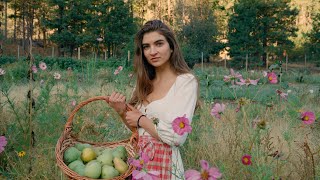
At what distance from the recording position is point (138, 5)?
116ft

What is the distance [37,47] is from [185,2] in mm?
12358

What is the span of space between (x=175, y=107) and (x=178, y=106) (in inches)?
0.6

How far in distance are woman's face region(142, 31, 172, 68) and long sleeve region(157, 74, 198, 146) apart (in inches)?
5.7

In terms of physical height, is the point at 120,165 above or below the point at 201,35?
below

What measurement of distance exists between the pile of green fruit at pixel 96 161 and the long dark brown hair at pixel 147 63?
46 centimetres

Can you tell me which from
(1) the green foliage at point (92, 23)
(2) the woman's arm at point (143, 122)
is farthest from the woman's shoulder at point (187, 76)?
(1) the green foliage at point (92, 23)

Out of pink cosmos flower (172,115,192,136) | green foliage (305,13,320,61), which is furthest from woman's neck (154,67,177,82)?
green foliage (305,13,320,61)

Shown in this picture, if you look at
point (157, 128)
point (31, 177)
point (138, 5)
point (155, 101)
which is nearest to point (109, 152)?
point (157, 128)

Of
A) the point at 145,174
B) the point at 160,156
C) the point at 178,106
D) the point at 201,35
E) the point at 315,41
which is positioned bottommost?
the point at 160,156

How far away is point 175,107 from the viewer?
1.77 metres

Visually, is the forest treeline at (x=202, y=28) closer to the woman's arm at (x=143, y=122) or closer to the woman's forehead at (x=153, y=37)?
the woman's forehead at (x=153, y=37)

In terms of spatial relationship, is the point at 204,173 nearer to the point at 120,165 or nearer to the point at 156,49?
the point at 120,165

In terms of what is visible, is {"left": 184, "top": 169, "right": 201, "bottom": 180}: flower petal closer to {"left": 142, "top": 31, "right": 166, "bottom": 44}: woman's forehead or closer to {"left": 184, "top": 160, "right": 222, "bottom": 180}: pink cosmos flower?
{"left": 184, "top": 160, "right": 222, "bottom": 180}: pink cosmos flower

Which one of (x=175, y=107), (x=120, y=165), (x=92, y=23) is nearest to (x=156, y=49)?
(x=175, y=107)
